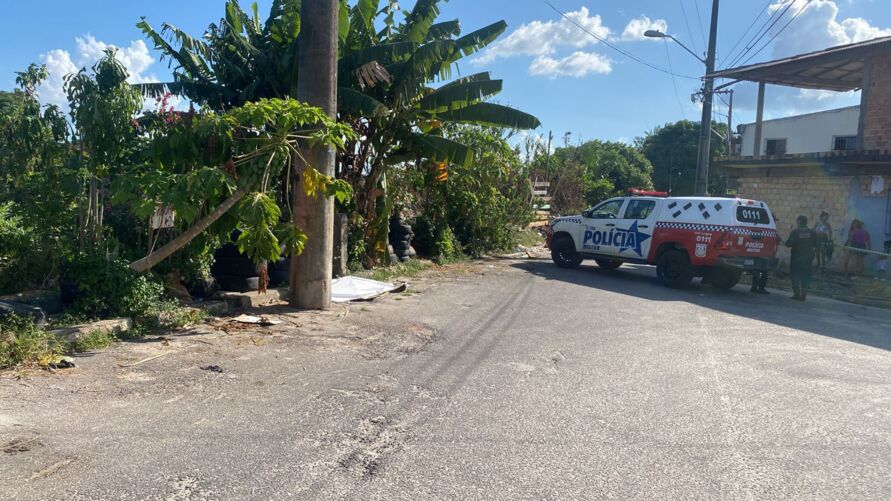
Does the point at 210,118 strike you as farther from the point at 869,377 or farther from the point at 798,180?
the point at 798,180

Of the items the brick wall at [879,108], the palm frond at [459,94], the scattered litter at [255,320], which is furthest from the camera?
the brick wall at [879,108]

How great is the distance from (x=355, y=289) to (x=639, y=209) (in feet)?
24.2

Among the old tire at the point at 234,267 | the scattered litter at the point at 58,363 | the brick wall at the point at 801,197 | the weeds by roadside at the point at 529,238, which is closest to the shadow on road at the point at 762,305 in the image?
the brick wall at the point at 801,197

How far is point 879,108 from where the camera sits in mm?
17266

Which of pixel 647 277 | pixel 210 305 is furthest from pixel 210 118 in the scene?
pixel 647 277

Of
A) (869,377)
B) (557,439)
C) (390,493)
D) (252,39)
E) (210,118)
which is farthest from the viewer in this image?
(252,39)

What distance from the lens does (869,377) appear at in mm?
7227

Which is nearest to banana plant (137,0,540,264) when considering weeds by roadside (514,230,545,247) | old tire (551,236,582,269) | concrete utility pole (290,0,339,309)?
concrete utility pole (290,0,339,309)

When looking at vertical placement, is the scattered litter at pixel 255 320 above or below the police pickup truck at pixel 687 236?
below

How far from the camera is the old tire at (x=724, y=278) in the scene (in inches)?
553

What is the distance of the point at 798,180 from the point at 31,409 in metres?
18.8

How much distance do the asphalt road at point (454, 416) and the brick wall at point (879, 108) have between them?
10377mm

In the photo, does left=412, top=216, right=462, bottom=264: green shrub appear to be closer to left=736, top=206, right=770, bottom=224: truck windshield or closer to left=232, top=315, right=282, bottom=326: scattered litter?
left=736, top=206, right=770, bottom=224: truck windshield

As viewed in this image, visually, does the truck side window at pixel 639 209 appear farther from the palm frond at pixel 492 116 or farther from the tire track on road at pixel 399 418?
the tire track on road at pixel 399 418
